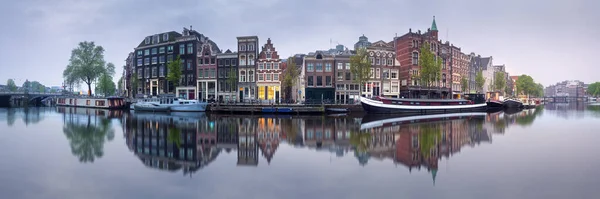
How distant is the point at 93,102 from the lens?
73.0 meters

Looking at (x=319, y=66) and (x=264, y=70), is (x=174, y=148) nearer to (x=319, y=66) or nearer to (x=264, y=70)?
(x=264, y=70)

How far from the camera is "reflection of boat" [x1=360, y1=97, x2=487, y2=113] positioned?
49.9 metres

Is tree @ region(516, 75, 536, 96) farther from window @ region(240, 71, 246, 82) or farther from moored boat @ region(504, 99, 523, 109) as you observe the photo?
window @ region(240, 71, 246, 82)

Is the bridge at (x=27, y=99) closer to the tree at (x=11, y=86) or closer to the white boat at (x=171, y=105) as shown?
the tree at (x=11, y=86)

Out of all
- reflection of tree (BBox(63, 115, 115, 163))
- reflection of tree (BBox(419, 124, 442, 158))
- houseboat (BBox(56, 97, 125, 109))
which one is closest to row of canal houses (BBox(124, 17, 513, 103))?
houseboat (BBox(56, 97, 125, 109))

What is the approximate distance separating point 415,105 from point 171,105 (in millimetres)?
37373

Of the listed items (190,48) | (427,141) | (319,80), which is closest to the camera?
(427,141)

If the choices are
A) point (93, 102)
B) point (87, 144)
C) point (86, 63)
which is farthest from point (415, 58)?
point (86, 63)

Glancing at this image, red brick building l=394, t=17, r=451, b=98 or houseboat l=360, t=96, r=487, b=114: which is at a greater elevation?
red brick building l=394, t=17, r=451, b=98

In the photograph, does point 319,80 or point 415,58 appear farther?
point 415,58

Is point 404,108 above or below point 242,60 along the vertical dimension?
below

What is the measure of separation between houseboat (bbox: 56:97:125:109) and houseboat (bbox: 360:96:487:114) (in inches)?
1887

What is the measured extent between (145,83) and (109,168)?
65093 millimetres

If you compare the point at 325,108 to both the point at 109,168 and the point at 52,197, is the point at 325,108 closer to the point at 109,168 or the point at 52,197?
the point at 109,168
